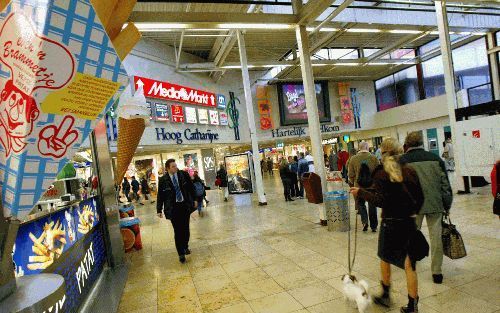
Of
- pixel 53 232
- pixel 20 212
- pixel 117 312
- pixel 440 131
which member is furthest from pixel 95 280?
pixel 440 131

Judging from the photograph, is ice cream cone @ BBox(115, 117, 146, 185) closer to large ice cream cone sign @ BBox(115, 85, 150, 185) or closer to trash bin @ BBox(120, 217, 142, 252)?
large ice cream cone sign @ BBox(115, 85, 150, 185)

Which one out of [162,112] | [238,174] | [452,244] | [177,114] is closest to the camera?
[452,244]

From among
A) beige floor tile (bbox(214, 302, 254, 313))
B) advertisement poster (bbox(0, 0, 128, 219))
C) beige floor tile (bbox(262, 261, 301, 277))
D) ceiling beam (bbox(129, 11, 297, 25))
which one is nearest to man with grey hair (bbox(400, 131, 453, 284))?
beige floor tile (bbox(262, 261, 301, 277))

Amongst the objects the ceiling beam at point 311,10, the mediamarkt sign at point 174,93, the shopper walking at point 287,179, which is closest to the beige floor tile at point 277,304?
the ceiling beam at point 311,10

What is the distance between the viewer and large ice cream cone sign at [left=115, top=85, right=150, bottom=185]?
3439 millimetres

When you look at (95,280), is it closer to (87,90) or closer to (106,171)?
(106,171)

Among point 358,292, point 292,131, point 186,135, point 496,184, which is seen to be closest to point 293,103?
point 292,131

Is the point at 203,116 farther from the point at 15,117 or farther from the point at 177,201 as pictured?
the point at 15,117

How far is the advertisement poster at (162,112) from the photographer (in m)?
13.7

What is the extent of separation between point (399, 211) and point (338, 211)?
3476 mm

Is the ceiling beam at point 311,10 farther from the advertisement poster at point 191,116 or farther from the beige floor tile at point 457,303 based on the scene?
Result: the advertisement poster at point 191,116

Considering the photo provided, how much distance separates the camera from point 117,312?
3945 mm

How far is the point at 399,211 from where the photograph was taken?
2980mm

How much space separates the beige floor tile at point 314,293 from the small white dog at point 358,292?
0.40m
